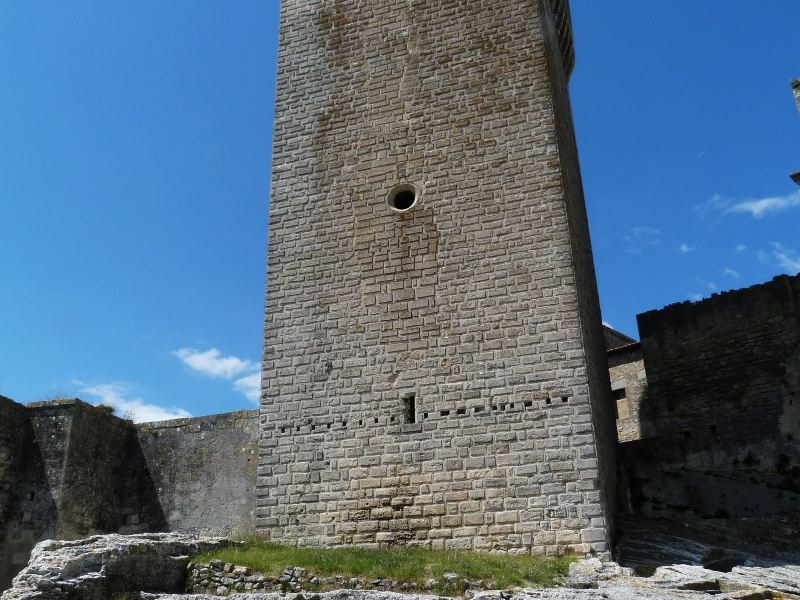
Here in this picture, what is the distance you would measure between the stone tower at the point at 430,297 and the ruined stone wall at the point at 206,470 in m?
2.23

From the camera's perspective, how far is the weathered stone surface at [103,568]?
24.7ft

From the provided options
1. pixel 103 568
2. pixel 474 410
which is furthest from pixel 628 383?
pixel 103 568

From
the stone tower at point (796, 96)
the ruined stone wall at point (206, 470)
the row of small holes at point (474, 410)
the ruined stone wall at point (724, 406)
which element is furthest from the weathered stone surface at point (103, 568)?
the stone tower at point (796, 96)

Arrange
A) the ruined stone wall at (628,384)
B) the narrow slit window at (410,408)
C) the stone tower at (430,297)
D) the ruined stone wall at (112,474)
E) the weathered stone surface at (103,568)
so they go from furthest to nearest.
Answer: the ruined stone wall at (628,384), the ruined stone wall at (112,474), the narrow slit window at (410,408), the stone tower at (430,297), the weathered stone surface at (103,568)

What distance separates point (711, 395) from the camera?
1348 centimetres

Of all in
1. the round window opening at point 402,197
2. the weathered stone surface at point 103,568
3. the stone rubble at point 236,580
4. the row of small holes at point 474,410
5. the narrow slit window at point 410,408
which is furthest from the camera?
the round window opening at point 402,197

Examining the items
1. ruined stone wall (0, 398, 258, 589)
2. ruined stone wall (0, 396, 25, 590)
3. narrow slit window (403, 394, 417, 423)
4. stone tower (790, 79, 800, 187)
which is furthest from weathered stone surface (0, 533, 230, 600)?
stone tower (790, 79, 800, 187)

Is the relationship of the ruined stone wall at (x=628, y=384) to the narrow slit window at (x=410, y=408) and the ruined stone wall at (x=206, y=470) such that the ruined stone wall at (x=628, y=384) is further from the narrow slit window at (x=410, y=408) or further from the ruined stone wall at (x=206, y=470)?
the ruined stone wall at (x=206, y=470)

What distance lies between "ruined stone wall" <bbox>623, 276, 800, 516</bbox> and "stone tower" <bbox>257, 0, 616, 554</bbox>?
133cm

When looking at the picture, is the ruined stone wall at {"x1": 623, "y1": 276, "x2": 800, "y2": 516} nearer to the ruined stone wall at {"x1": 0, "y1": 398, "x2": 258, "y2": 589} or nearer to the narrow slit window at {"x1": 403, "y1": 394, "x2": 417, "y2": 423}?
the narrow slit window at {"x1": 403, "y1": 394, "x2": 417, "y2": 423}

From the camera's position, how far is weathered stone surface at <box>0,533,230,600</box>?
753 centimetres

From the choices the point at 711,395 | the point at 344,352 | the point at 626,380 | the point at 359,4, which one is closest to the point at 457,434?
the point at 344,352

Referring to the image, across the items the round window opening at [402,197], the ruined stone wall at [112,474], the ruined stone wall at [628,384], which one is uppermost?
the round window opening at [402,197]

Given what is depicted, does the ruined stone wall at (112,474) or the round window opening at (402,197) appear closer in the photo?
the round window opening at (402,197)
